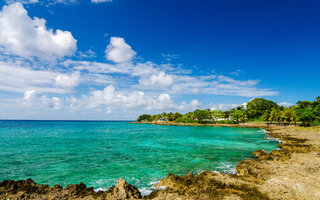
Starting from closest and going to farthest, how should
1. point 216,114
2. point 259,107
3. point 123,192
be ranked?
point 123,192 → point 259,107 → point 216,114

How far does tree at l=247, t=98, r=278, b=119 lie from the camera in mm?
124656

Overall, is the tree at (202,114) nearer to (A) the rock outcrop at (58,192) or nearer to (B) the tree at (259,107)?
(B) the tree at (259,107)

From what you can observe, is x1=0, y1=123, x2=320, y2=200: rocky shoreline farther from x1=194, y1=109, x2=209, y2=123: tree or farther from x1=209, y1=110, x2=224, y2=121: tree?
x1=209, y1=110, x2=224, y2=121: tree

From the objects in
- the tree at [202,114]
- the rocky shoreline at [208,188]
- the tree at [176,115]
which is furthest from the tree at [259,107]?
the rocky shoreline at [208,188]

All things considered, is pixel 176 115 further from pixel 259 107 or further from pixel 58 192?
pixel 58 192

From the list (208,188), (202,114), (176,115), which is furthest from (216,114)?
(208,188)

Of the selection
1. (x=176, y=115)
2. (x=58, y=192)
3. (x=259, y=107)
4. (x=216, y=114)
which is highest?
(x=259, y=107)

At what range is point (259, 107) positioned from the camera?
129250 mm

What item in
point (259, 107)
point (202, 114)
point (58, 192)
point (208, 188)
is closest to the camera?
point (58, 192)

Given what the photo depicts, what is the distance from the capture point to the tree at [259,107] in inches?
4908

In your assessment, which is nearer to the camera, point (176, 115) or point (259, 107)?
point (259, 107)

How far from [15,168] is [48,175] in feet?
17.2

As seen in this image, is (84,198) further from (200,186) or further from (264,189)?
(264,189)

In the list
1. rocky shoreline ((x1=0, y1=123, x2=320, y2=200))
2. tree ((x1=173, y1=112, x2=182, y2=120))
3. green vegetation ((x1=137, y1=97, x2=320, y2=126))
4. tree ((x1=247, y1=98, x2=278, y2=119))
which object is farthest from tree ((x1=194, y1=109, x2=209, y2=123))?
rocky shoreline ((x1=0, y1=123, x2=320, y2=200))
